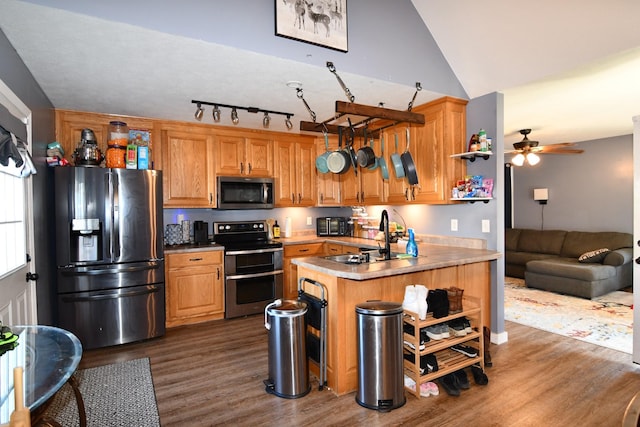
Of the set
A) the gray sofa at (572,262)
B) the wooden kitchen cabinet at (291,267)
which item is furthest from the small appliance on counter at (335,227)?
the gray sofa at (572,262)

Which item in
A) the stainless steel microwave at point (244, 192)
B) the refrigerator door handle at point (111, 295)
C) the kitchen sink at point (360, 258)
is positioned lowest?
the refrigerator door handle at point (111, 295)

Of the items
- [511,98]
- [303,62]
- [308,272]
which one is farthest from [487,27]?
[308,272]

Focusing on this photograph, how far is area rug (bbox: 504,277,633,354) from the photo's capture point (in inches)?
137

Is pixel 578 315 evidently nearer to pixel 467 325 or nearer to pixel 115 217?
pixel 467 325

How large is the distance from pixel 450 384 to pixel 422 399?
25cm

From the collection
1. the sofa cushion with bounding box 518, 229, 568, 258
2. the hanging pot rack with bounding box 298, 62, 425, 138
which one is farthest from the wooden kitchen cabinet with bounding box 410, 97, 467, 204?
the sofa cushion with bounding box 518, 229, 568, 258

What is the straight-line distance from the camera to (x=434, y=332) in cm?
254

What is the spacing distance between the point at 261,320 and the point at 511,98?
3663mm

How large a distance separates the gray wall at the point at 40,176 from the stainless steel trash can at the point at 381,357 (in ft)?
8.28

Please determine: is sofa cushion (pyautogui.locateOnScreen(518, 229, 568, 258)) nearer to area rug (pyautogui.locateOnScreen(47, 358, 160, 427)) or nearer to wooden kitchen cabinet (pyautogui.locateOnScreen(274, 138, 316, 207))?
wooden kitchen cabinet (pyautogui.locateOnScreen(274, 138, 316, 207))

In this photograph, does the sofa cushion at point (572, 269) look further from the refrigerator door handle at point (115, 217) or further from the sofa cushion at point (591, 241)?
the refrigerator door handle at point (115, 217)

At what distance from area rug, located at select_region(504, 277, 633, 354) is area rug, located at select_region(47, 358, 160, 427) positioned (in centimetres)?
373

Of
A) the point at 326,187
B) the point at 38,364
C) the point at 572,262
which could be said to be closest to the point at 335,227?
the point at 326,187

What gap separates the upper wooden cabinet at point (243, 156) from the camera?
14.3ft
